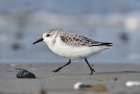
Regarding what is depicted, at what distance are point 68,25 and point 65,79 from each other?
8772mm

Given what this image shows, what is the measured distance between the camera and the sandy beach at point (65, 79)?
4703 millimetres

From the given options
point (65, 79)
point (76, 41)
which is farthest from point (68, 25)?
point (65, 79)

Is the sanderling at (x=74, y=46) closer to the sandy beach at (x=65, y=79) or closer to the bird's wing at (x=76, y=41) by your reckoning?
the bird's wing at (x=76, y=41)

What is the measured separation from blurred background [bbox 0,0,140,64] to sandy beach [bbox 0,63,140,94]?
50.3 inches

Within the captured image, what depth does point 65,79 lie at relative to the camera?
5.72 m

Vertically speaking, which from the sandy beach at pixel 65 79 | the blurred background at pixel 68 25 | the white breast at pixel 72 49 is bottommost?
the blurred background at pixel 68 25

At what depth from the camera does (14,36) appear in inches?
450

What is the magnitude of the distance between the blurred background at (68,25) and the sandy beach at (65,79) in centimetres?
128

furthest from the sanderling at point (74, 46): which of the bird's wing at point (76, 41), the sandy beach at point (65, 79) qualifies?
the sandy beach at point (65, 79)

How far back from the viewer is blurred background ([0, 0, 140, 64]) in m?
9.40

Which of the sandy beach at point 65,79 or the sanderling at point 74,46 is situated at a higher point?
the sanderling at point 74,46

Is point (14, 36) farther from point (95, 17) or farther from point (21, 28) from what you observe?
point (95, 17)

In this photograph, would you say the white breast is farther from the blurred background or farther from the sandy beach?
the blurred background

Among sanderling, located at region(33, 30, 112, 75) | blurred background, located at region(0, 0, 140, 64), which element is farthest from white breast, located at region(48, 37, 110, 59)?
blurred background, located at region(0, 0, 140, 64)
